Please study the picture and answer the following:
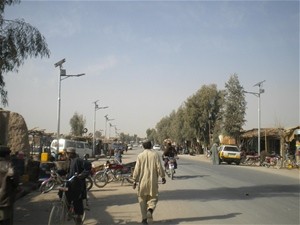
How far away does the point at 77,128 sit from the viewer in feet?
281

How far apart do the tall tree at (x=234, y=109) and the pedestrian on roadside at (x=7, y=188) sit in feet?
148

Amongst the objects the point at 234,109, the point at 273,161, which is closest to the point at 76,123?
the point at 234,109

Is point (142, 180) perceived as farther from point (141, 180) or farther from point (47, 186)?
point (47, 186)

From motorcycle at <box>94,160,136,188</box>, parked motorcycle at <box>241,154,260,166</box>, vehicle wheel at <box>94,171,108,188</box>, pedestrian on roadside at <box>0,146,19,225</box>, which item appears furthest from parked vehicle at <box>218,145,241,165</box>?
pedestrian on roadside at <box>0,146,19,225</box>

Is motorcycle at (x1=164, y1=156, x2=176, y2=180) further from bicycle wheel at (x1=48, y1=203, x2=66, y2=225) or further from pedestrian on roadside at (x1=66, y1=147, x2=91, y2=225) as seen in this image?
bicycle wheel at (x1=48, y1=203, x2=66, y2=225)

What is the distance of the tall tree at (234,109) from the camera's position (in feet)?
165

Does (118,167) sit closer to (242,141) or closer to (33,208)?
(33,208)

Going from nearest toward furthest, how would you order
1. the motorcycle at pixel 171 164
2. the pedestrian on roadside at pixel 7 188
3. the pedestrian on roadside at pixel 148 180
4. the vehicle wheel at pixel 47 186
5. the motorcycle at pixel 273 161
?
the pedestrian on roadside at pixel 7 188
the pedestrian on roadside at pixel 148 180
the vehicle wheel at pixel 47 186
the motorcycle at pixel 171 164
the motorcycle at pixel 273 161

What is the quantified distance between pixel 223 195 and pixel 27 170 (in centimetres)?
794

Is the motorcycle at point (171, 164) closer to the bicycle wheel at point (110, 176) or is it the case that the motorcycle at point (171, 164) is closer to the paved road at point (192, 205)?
the bicycle wheel at point (110, 176)

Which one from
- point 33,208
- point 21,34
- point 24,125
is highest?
point 21,34

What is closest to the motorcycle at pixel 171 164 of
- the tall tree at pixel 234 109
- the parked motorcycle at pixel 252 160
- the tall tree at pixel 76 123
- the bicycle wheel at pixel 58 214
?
the bicycle wheel at pixel 58 214

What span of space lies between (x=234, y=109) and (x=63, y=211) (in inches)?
1725

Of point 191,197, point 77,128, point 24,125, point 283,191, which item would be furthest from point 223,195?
point 77,128
